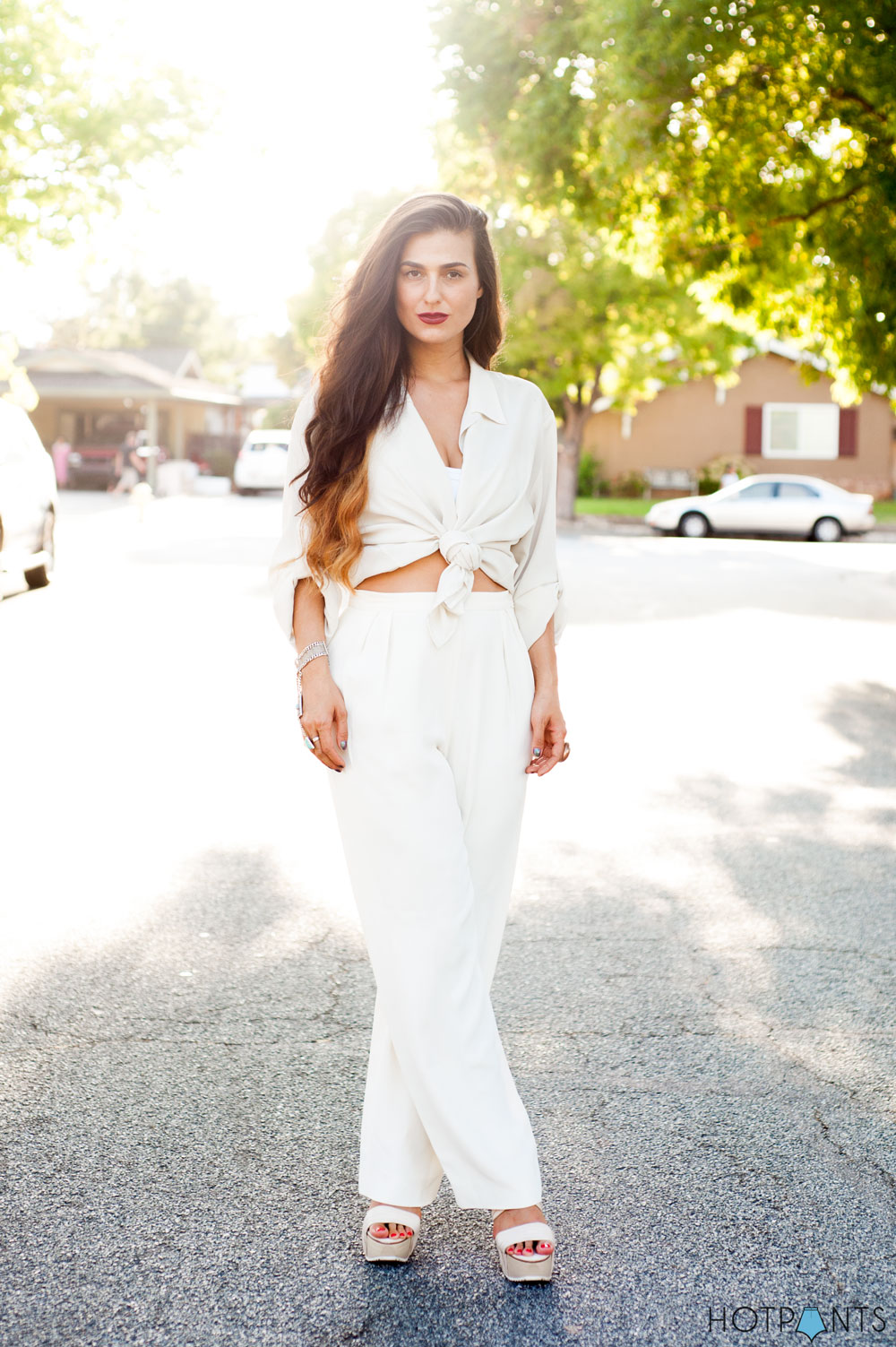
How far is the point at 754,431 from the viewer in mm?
41250

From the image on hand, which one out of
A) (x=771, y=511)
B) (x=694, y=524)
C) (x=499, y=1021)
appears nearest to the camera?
(x=499, y=1021)

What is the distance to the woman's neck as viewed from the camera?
9.62 ft

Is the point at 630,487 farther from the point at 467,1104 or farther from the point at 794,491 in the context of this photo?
the point at 467,1104

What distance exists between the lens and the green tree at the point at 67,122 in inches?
791

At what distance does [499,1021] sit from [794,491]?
88.2 ft

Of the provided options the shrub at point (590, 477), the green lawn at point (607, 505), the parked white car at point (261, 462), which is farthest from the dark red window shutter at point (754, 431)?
the parked white car at point (261, 462)

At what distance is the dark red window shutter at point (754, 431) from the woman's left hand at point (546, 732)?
39.8 meters

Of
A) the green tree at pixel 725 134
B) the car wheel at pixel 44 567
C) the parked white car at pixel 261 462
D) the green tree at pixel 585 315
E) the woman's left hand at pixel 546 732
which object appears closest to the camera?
the woman's left hand at pixel 546 732

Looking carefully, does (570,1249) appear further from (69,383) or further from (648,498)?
(69,383)

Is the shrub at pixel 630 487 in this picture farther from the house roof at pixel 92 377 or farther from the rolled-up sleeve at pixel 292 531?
the rolled-up sleeve at pixel 292 531

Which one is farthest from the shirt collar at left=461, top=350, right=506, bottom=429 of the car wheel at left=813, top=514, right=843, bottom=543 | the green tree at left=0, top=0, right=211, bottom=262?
the car wheel at left=813, top=514, right=843, bottom=543

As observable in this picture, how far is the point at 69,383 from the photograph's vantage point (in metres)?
44.0

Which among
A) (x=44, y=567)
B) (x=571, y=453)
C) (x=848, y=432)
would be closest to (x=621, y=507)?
(x=571, y=453)

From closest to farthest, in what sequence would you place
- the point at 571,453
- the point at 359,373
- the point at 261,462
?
the point at 359,373 < the point at 571,453 < the point at 261,462
